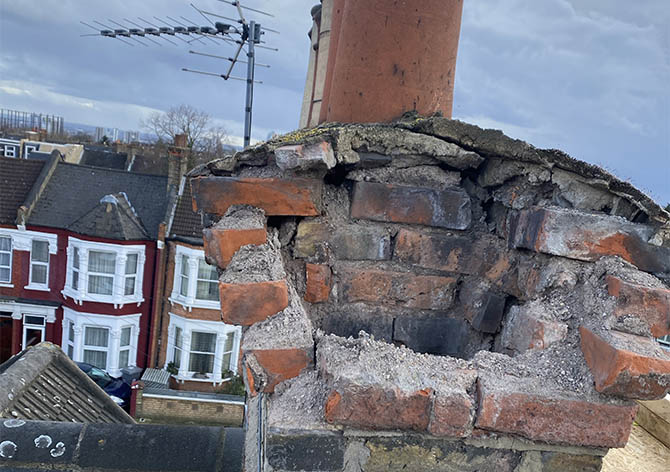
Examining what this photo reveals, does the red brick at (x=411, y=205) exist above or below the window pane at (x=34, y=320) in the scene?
above

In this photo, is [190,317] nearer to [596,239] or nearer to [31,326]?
[31,326]

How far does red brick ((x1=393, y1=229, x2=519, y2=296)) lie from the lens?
2.22 m

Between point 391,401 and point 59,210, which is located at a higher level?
point 391,401

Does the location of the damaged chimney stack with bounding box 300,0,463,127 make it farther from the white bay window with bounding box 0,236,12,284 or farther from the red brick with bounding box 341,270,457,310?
the white bay window with bounding box 0,236,12,284

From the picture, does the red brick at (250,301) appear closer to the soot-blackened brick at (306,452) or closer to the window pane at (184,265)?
the soot-blackened brick at (306,452)

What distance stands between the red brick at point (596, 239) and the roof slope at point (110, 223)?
12103 millimetres

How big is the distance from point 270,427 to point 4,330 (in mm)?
15544

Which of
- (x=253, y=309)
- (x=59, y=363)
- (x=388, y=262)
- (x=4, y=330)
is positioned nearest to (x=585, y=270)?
(x=388, y=262)

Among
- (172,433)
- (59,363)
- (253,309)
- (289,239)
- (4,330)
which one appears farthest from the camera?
(4,330)

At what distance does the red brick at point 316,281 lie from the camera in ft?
7.27

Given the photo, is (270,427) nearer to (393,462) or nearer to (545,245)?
(393,462)

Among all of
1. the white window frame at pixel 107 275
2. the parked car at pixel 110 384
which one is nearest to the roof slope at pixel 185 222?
the white window frame at pixel 107 275

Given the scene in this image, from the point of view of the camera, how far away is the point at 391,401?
127 cm

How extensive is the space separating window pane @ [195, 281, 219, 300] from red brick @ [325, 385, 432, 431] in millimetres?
11799
